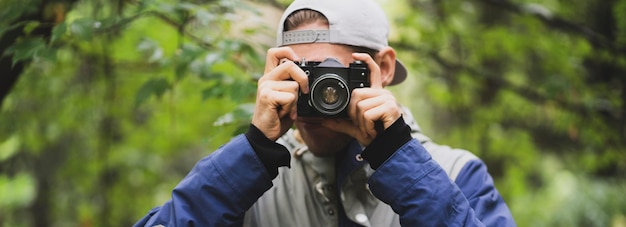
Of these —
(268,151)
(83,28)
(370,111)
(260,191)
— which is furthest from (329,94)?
(83,28)

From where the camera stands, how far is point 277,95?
1.76 meters

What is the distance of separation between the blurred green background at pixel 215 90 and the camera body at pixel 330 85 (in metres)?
0.68

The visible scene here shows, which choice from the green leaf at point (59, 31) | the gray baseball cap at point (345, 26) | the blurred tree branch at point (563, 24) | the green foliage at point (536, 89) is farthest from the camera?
the green foliage at point (536, 89)

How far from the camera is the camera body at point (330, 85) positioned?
5.86ft

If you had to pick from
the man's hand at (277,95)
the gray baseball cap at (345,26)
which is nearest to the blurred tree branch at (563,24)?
the gray baseball cap at (345,26)

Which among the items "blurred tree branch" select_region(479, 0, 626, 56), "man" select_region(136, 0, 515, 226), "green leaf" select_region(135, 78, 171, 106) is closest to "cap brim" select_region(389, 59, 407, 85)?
"man" select_region(136, 0, 515, 226)

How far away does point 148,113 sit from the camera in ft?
21.2

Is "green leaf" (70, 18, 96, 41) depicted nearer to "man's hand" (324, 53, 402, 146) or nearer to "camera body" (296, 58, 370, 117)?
"camera body" (296, 58, 370, 117)

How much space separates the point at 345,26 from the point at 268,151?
0.52 m

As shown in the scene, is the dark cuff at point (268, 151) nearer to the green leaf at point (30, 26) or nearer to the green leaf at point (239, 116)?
the green leaf at point (239, 116)

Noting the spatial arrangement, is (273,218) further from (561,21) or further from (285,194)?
(561,21)

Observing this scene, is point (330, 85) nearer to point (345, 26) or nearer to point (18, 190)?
point (345, 26)

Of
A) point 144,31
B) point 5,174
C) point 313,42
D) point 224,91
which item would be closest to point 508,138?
point 144,31

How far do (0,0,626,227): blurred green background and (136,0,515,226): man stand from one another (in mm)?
567
